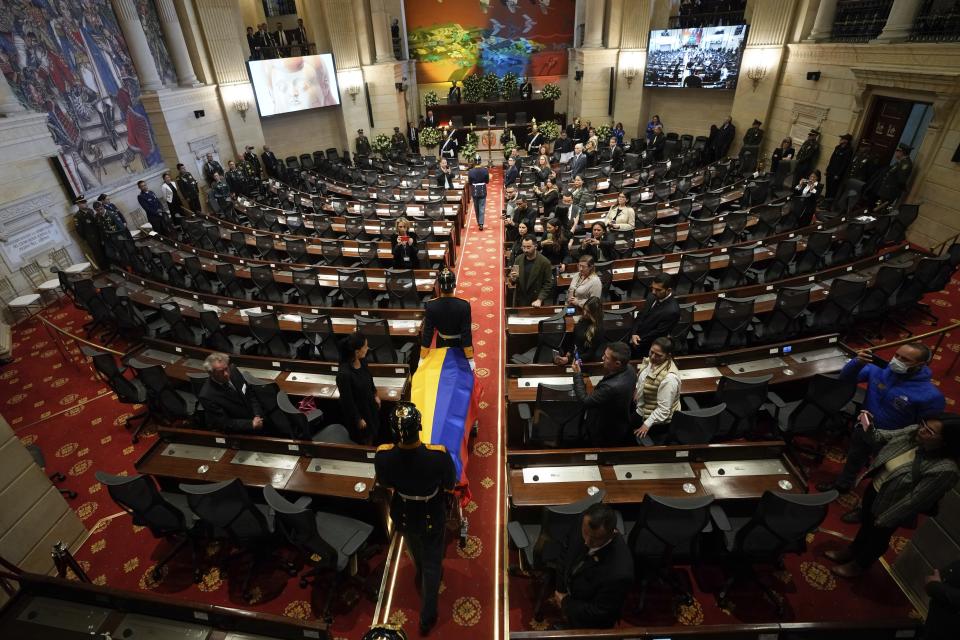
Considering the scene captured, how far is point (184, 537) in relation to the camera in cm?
419

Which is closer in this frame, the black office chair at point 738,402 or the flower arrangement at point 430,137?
the black office chair at point 738,402

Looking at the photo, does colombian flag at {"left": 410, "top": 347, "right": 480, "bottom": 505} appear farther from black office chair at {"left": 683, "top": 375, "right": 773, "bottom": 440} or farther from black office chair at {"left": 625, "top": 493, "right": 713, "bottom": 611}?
black office chair at {"left": 683, "top": 375, "right": 773, "bottom": 440}

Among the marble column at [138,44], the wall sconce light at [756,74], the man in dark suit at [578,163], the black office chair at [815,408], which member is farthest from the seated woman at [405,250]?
the wall sconce light at [756,74]

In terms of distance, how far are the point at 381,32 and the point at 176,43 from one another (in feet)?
26.5

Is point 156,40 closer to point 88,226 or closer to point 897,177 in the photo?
point 88,226

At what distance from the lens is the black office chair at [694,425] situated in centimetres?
398

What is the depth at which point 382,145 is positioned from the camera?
18.9 meters

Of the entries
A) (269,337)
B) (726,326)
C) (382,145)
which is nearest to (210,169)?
(382,145)

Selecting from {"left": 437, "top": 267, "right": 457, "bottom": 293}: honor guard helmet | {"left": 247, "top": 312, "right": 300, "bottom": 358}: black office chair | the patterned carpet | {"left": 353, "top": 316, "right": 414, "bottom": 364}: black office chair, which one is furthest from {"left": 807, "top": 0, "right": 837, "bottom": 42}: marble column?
{"left": 247, "top": 312, "right": 300, "bottom": 358}: black office chair

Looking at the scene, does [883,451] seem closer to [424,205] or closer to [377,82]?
[424,205]

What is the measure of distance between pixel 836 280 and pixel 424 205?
27.4ft

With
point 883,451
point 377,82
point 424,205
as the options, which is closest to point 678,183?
point 424,205

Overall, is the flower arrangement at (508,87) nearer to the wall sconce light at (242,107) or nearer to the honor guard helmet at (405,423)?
the wall sconce light at (242,107)

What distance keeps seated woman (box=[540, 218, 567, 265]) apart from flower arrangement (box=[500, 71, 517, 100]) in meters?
16.5
